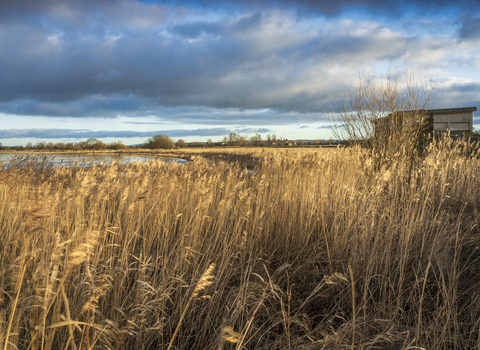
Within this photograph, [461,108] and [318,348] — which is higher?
[461,108]

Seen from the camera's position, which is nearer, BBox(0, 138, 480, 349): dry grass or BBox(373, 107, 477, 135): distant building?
BBox(0, 138, 480, 349): dry grass

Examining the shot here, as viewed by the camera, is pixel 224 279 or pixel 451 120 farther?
pixel 451 120

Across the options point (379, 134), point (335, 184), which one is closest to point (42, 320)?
point (335, 184)

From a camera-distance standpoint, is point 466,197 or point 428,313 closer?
point 428,313

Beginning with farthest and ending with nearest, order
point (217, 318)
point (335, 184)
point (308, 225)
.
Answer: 1. point (335, 184)
2. point (308, 225)
3. point (217, 318)

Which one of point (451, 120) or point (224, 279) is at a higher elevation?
point (451, 120)

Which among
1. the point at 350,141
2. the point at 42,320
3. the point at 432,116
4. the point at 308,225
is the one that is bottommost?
the point at 308,225

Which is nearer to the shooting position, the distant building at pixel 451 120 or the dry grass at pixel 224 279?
the dry grass at pixel 224 279

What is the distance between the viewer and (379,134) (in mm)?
7473

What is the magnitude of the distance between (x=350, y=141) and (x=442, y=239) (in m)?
6.18

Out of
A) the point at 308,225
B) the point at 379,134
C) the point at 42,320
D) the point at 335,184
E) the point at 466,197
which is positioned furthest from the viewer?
the point at 379,134

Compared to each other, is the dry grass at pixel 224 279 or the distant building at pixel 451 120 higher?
the distant building at pixel 451 120

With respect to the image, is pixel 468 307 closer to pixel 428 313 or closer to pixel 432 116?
pixel 428 313

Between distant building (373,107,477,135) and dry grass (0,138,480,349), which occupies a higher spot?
distant building (373,107,477,135)
